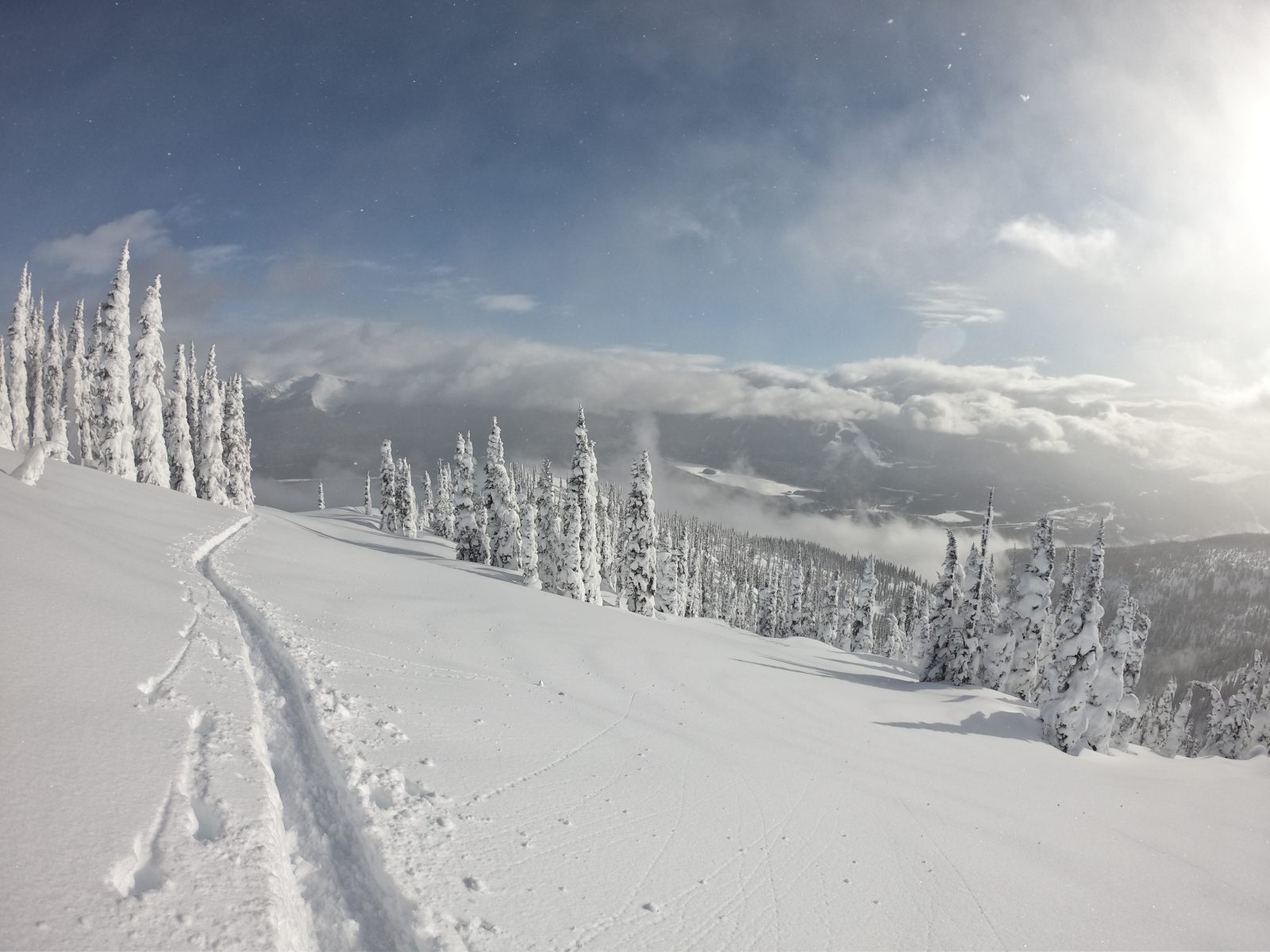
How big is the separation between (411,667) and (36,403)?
238 feet

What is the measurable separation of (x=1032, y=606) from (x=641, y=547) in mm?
26320

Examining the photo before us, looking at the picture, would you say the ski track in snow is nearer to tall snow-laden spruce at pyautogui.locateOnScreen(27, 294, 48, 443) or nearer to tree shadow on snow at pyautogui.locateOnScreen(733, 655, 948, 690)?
tree shadow on snow at pyautogui.locateOnScreen(733, 655, 948, 690)

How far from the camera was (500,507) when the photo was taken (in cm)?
5331

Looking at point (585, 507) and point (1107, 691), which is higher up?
point (585, 507)

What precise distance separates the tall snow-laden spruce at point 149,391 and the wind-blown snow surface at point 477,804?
2756 centimetres

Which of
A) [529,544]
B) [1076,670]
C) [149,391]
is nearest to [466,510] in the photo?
[529,544]

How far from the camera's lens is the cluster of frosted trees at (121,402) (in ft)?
126

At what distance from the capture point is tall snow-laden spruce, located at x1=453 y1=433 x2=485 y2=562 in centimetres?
5769

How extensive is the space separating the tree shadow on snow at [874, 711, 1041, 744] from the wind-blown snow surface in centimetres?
238

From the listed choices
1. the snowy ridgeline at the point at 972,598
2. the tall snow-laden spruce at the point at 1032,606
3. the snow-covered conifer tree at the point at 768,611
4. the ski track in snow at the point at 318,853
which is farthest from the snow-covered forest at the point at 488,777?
the snow-covered conifer tree at the point at 768,611

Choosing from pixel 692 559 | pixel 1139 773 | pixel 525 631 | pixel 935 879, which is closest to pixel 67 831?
pixel 935 879

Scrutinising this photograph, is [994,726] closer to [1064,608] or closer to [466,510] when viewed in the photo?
[1064,608]

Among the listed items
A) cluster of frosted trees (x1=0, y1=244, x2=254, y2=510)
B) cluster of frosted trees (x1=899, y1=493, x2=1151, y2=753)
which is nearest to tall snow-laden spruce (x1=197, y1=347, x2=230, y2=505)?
cluster of frosted trees (x1=0, y1=244, x2=254, y2=510)

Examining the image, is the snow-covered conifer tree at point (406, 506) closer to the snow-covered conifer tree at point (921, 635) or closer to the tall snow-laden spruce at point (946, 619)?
the snow-covered conifer tree at point (921, 635)
